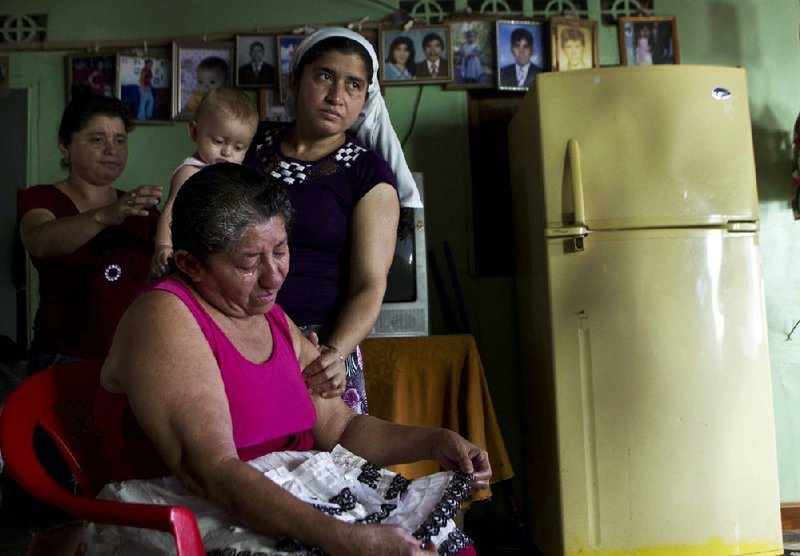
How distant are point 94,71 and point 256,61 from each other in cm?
69

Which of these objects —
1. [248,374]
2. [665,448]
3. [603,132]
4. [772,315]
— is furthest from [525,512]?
[248,374]

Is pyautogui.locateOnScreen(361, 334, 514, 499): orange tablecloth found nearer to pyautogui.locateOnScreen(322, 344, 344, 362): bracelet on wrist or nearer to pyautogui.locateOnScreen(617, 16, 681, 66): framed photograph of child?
pyautogui.locateOnScreen(322, 344, 344, 362): bracelet on wrist

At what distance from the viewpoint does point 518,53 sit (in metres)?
3.22

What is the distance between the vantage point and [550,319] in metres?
2.57

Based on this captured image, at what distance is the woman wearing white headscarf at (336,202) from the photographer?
62.9 inches

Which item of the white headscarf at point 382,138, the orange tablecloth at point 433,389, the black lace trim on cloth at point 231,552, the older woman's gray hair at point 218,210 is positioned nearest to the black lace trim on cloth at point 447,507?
the black lace trim on cloth at point 231,552

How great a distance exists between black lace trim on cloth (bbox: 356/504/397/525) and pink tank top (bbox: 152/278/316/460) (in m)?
0.22

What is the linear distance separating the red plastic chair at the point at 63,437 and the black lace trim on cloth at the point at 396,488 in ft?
1.03

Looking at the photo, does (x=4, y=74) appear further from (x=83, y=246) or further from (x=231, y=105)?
(x=231, y=105)

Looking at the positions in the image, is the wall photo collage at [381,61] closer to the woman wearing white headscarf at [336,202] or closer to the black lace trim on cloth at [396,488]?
the woman wearing white headscarf at [336,202]

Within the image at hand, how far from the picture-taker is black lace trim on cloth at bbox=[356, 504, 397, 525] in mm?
1073

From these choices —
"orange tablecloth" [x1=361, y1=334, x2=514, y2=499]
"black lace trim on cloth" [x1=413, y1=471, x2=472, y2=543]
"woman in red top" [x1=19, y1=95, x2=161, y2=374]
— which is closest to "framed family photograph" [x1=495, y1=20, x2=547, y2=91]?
"orange tablecloth" [x1=361, y1=334, x2=514, y2=499]

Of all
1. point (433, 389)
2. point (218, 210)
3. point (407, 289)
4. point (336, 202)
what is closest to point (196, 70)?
point (407, 289)

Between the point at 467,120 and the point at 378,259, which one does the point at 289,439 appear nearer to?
the point at 378,259
